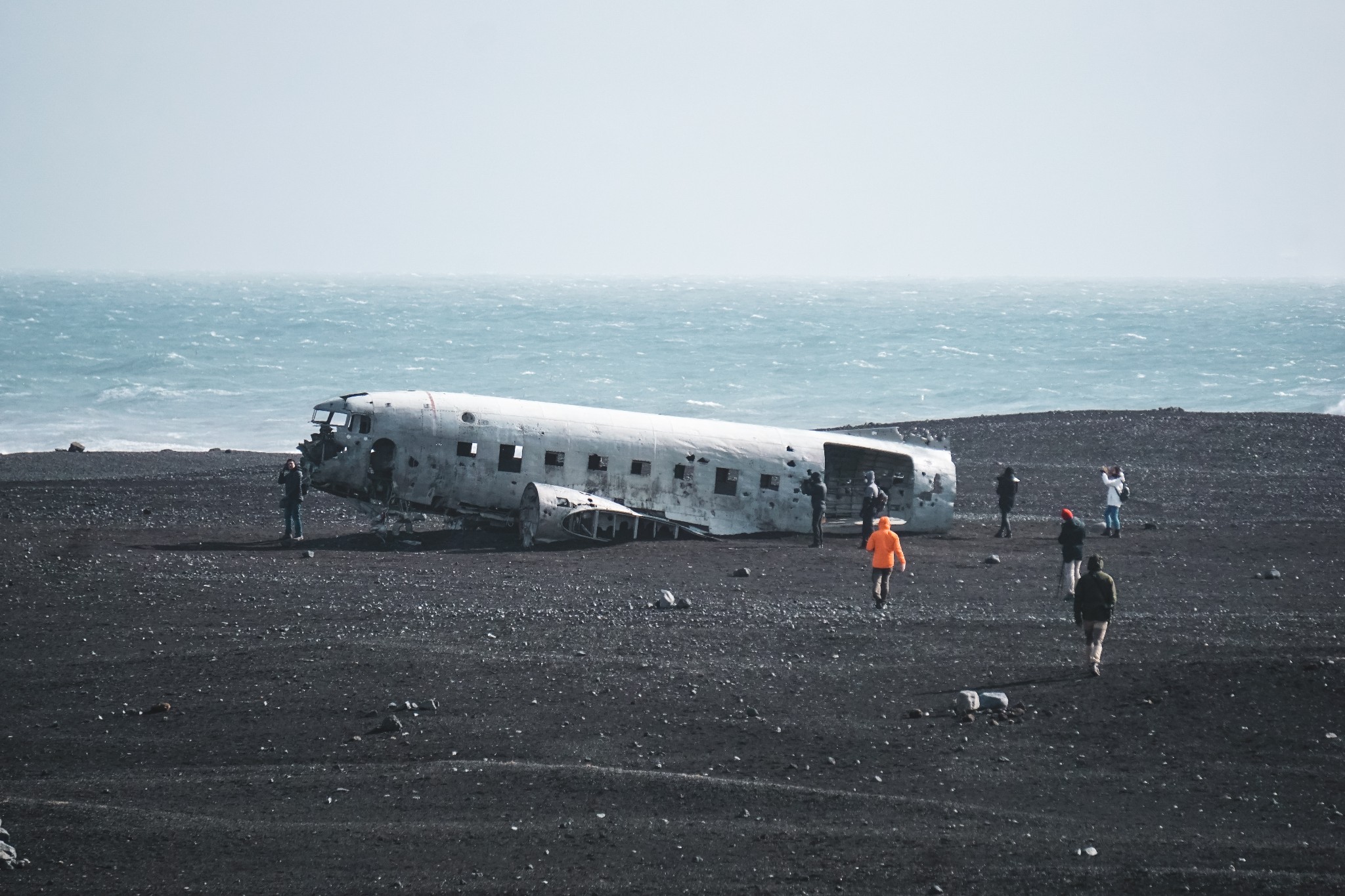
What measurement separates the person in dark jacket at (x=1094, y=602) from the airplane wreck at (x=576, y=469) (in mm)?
13959

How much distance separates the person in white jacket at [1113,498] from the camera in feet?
111

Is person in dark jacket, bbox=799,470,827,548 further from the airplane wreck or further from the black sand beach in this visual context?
the airplane wreck

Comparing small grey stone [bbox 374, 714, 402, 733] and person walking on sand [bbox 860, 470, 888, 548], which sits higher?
person walking on sand [bbox 860, 470, 888, 548]

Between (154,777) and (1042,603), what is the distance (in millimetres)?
16611

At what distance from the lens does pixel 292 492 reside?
31.1m

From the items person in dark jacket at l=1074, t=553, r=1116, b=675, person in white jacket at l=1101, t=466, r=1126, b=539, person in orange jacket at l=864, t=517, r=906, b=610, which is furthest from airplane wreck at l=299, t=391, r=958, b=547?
person in dark jacket at l=1074, t=553, r=1116, b=675

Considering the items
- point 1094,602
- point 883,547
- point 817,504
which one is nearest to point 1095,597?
point 1094,602

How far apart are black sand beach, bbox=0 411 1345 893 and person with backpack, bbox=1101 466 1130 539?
1.13 meters

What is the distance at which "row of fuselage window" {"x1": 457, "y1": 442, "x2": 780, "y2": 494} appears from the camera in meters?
32.2

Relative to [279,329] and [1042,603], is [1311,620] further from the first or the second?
[279,329]

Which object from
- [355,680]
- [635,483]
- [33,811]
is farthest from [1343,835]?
[635,483]

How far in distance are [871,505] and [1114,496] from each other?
6.61 m

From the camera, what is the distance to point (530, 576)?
28.5m

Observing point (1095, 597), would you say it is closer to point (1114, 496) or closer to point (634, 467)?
point (1114, 496)
